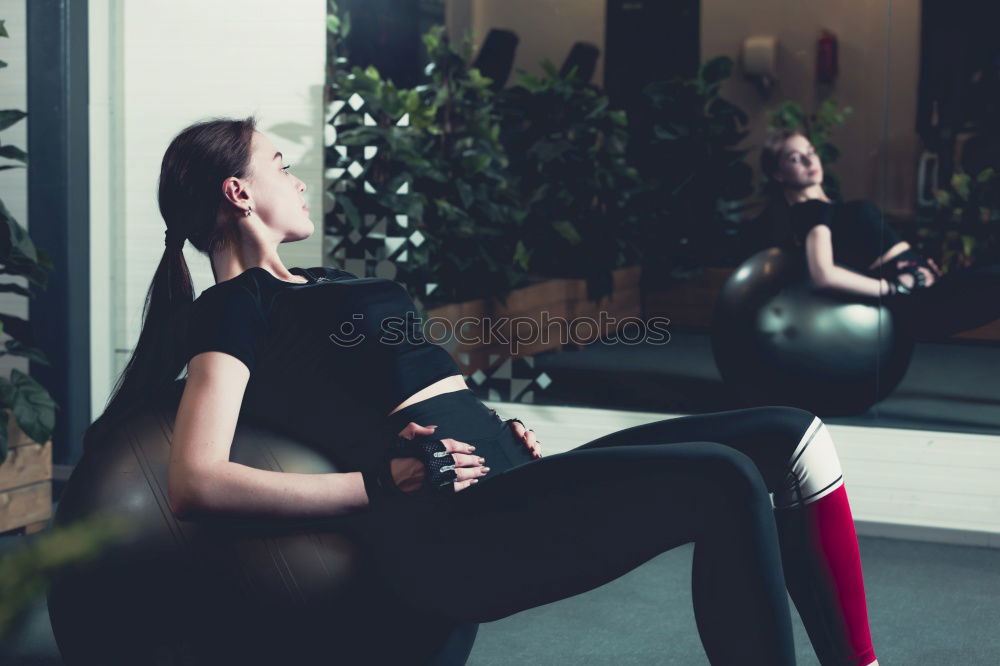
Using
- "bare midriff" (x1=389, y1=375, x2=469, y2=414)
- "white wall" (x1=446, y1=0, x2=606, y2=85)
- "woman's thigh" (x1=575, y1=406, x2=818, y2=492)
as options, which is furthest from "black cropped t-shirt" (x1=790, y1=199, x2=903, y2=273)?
"bare midriff" (x1=389, y1=375, x2=469, y2=414)

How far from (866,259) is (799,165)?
327mm

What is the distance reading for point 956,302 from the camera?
306 cm

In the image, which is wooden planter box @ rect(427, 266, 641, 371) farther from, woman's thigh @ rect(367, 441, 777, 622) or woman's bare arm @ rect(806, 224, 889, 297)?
woman's thigh @ rect(367, 441, 777, 622)

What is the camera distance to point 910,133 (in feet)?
9.83

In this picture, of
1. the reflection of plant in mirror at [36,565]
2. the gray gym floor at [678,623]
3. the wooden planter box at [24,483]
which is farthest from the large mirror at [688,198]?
the reflection of plant in mirror at [36,565]

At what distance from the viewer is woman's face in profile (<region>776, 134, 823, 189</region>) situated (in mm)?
3104

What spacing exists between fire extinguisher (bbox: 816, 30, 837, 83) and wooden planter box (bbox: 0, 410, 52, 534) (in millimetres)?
2354

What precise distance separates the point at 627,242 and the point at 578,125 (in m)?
0.38

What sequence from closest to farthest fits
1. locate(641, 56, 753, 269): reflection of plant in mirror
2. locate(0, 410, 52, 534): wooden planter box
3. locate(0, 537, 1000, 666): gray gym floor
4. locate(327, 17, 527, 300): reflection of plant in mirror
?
locate(0, 537, 1000, 666): gray gym floor
locate(0, 410, 52, 534): wooden planter box
locate(641, 56, 753, 269): reflection of plant in mirror
locate(327, 17, 527, 300): reflection of plant in mirror

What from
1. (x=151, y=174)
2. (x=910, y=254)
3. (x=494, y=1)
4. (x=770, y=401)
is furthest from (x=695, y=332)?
(x=151, y=174)

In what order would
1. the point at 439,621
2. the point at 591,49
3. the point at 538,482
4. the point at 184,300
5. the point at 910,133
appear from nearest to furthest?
the point at 538,482 < the point at 439,621 < the point at 184,300 < the point at 910,133 < the point at 591,49

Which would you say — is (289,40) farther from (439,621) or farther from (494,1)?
(439,621)

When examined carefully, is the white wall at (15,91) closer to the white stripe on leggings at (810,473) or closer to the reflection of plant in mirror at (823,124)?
the reflection of plant in mirror at (823,124)

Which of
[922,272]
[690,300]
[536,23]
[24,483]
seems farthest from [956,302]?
[24,483]
